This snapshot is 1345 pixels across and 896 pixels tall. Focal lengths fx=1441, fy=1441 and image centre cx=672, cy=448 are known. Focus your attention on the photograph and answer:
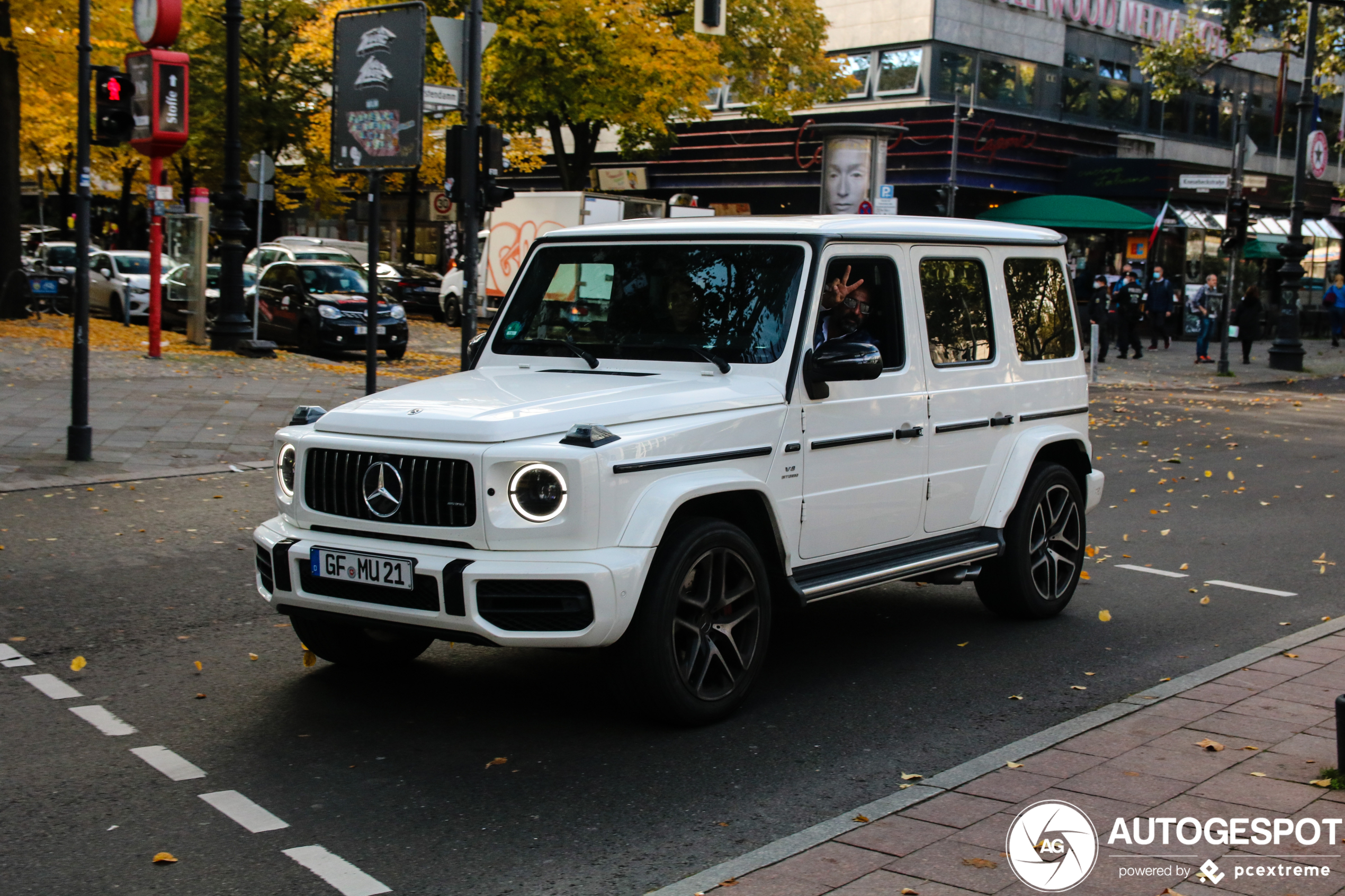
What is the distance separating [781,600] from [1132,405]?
16.5m

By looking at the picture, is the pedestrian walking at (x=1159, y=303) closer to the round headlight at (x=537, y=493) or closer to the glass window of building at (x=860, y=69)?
the glass window of building at (x=860, y=69)

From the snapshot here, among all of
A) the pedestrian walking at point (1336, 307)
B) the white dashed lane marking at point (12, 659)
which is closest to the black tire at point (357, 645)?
the white dashed lane marking at point (12, 659)

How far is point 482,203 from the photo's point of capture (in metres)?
16.8

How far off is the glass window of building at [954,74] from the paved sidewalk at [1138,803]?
3508cm

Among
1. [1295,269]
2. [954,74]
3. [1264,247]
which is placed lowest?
[1295,269]

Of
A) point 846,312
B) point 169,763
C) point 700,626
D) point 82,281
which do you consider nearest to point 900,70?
point 82,281

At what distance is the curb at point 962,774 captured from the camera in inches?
158

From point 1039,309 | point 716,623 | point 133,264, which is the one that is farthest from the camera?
point 133,264

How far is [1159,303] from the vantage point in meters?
34.4

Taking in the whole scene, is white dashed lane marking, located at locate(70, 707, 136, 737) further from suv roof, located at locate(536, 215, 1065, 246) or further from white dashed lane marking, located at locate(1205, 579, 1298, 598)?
white dashed lane marking, located at locate(1205, 579, 1298, 598)

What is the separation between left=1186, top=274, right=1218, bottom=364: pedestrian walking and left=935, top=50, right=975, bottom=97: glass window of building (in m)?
8.28

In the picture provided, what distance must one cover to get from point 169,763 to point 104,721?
621mm

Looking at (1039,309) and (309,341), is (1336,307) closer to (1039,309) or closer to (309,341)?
(309,341)

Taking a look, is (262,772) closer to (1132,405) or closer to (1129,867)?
(1129,867)
